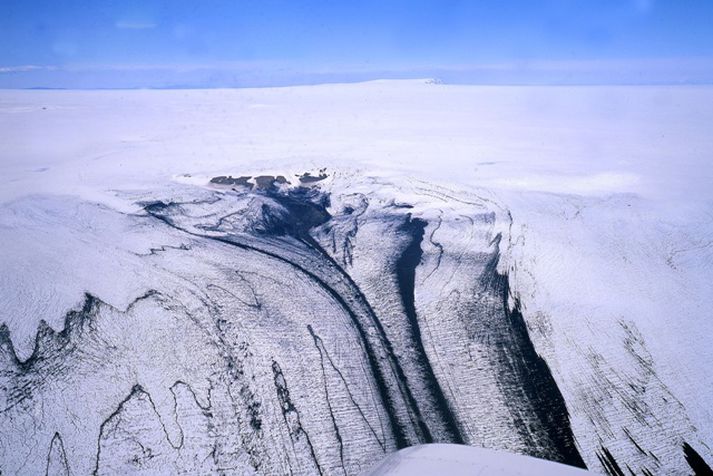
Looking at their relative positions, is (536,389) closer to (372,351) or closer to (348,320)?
(372,351)

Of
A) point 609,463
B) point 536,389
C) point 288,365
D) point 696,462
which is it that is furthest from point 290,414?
point 696,462

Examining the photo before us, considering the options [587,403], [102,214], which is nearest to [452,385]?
[587,403]

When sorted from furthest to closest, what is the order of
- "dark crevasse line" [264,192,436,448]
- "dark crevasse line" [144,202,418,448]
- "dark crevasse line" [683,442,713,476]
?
"dark crevasse line" [264,192,436,448], "dark crevasse line" [144,202,418,448], "dark crevasse line" [683,442,713,476]

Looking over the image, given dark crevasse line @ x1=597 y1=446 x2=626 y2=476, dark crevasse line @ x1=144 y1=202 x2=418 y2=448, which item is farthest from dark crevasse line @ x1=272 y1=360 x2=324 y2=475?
dark crevasse line @ x1=597 y1=446 x2=626 y2=476

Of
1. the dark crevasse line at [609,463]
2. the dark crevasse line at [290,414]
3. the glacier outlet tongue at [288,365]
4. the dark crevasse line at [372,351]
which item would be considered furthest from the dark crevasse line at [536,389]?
the dark crevasse line at [290,414]

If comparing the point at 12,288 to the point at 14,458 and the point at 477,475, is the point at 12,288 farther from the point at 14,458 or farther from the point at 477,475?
the point at 477,475

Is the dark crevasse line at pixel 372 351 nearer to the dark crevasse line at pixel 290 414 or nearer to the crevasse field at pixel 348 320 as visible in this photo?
the crevasse field at pixel 348 320

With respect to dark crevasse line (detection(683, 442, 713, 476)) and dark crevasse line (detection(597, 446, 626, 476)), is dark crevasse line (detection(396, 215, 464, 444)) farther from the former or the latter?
dark crevasse line (detection(683, 442, 713, 476))
